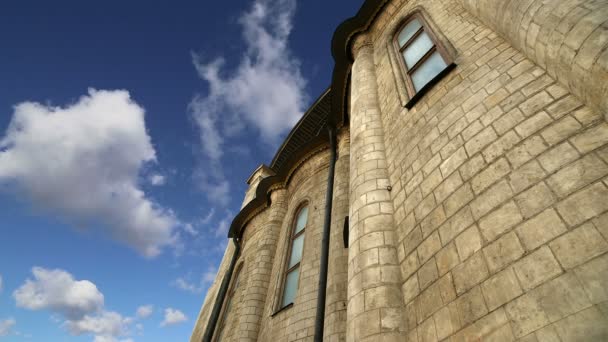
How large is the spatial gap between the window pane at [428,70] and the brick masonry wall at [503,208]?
0.73m

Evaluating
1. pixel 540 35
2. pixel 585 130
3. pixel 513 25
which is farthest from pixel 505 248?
pixel 513 25

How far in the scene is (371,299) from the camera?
325 centimetres

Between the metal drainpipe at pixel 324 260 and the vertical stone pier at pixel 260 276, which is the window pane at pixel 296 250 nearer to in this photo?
the vertical stone pier at pixel 260 276

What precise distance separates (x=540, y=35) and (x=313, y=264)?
581 cm

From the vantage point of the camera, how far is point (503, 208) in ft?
8.46

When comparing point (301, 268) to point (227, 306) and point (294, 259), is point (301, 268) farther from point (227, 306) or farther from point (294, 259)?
point (227, 306)

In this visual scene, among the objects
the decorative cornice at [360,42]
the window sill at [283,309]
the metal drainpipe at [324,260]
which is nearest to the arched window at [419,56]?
the decorative cornice at [360,42]

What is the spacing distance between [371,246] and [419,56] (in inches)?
157

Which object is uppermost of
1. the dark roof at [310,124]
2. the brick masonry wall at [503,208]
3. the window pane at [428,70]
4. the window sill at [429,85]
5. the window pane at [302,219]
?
the dark roof at [310,124]

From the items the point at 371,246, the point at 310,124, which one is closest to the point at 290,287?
the point at 371,246

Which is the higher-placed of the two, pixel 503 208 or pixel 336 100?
pixel 336 100

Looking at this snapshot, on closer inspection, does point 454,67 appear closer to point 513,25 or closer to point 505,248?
point 513,25

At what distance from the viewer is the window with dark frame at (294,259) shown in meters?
7.62

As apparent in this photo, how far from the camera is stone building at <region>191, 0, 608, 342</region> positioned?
2.06m
